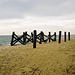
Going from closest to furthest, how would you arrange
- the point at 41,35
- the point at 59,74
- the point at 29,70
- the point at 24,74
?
the point at 59,74 < the point at 24,74 < the point at 29,70 < the point at 41,35

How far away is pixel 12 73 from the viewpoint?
2.88 meters

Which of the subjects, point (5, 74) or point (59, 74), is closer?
point (59, 74)

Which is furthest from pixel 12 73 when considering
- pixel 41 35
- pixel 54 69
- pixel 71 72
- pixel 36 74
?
pixel 41 35

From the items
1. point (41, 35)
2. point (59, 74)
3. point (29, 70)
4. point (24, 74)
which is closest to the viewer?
point (59, 74)

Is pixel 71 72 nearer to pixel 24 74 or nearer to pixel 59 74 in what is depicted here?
pixel 59 74

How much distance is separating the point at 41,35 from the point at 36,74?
383 inches

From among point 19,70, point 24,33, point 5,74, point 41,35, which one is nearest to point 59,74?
point 19,70

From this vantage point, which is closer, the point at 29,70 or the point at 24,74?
the point at 24,74

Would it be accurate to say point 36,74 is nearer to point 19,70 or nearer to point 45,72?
point 45,72

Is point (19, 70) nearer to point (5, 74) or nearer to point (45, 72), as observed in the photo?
point (5, 74)

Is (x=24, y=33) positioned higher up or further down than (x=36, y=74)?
higher up

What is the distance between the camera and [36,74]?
2744mm

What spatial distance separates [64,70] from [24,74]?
1.46 meters

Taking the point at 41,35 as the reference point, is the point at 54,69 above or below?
below
